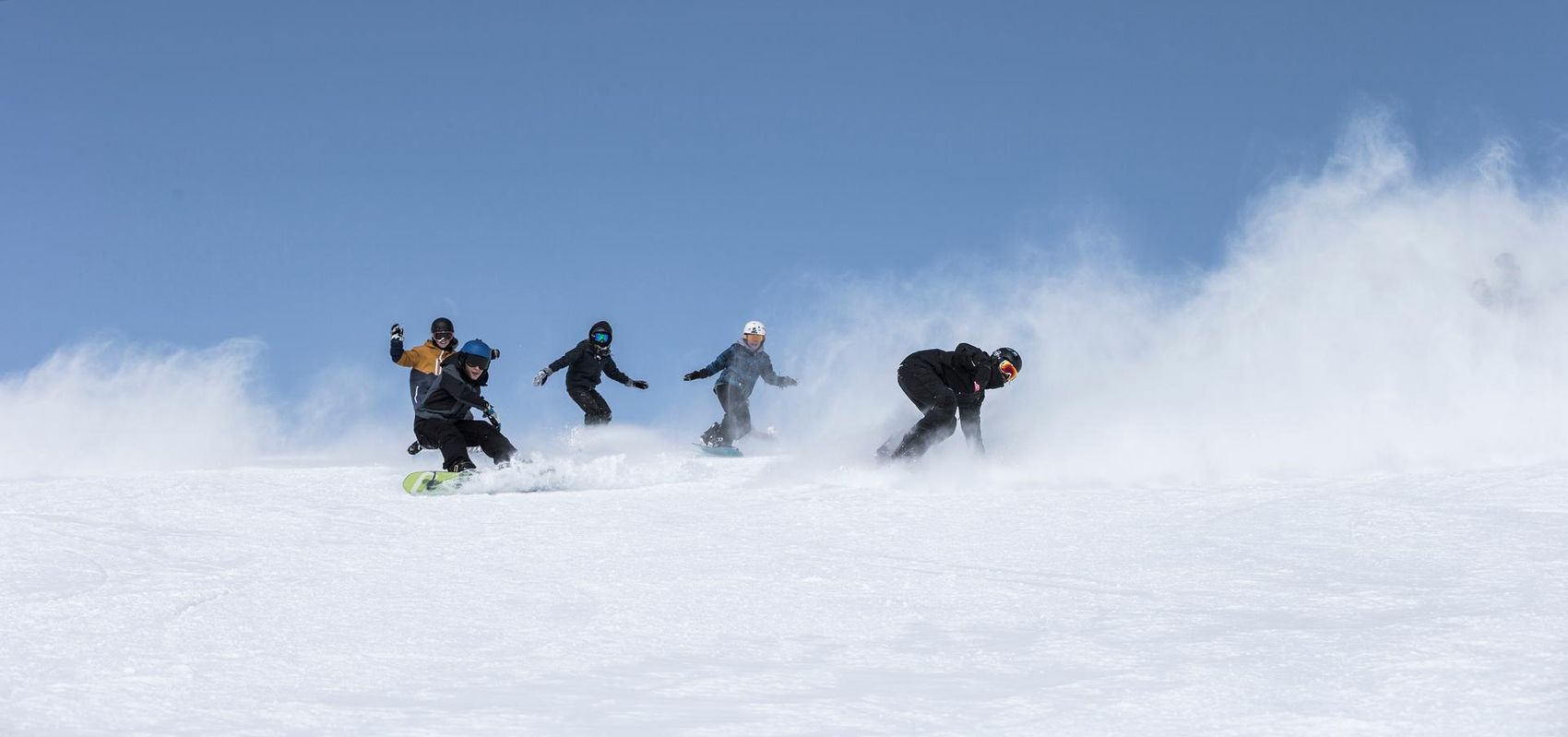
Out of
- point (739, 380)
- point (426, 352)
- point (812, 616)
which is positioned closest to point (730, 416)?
point (739, 380)

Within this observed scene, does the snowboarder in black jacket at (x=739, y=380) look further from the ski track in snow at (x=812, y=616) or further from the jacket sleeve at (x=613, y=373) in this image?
the ski track in snow at (x=812, y=616)

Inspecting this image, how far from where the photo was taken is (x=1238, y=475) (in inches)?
382

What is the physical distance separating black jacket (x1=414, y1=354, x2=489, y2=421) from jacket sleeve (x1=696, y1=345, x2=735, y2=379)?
15.2 feet

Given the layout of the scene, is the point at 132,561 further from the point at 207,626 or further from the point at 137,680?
the point at 137,680

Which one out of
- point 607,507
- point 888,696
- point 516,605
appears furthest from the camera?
point 607,507

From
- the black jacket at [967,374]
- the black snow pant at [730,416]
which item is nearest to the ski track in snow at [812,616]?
the black jacket at [967,374]

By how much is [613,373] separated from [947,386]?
5782 millimetres

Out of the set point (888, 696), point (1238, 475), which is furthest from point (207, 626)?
point (1238, 475)

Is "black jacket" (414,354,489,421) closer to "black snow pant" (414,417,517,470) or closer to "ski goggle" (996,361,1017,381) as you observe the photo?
"black snow pant" (414,417,517,470)

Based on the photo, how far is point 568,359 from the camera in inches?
588

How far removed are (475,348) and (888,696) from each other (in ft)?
26.6

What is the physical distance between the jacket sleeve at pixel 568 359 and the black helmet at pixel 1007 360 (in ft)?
20.0

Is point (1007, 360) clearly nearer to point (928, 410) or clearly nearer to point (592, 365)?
point (928, 410)

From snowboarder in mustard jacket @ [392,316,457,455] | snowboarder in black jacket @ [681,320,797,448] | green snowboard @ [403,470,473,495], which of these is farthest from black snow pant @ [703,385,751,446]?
green snowboard @ [403,470,473,495]
